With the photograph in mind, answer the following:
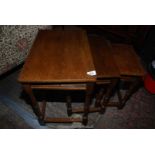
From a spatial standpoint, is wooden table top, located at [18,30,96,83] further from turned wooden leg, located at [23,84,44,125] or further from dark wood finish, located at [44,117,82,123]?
dark wood finish, located at [44,117,82,123]

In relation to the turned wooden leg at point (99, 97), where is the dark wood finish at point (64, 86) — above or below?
above

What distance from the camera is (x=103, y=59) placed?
1453mm

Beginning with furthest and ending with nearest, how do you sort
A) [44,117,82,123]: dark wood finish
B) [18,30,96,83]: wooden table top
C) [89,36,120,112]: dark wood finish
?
[44,117,82,123]: dark wood finish, [89,36,120,112]: dark wood finish, [18,30,96,83]: wooden table top

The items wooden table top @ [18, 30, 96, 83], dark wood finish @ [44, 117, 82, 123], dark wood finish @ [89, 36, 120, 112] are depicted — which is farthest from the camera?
dark wood finish @ [44, 117, 82, 123]

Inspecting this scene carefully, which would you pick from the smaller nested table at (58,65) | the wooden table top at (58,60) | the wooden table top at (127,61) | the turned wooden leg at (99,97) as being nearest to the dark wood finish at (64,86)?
the smaller nested table at (58,65)

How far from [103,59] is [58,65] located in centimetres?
46

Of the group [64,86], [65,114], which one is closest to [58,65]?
[64,86]

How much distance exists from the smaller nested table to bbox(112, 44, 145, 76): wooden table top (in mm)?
409

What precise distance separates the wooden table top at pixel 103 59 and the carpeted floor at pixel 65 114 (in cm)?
69

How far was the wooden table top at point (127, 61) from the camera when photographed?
149 cm

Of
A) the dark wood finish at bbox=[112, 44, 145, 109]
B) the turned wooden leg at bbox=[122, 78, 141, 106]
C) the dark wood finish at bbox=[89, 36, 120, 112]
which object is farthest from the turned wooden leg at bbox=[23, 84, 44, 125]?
the turned wooden leg at bbox=[122, 78, 141, 106]

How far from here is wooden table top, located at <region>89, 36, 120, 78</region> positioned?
52.7 inches

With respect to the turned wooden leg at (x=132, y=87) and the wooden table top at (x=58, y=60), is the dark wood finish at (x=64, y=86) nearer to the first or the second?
the wooden table top at (x=58, y=60)

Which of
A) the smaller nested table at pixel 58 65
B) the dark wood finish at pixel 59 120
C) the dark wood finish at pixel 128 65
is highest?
the smaller nested table at pixel 58 65
